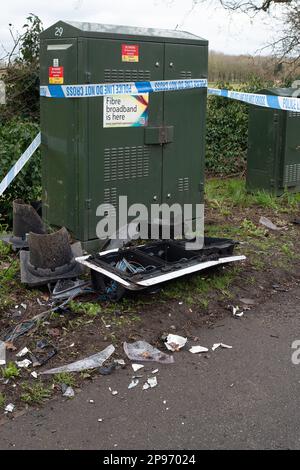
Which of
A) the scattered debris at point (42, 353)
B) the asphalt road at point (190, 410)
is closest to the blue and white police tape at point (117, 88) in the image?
the scattered debris at point (42, 353)

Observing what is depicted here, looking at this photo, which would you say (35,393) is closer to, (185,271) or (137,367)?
(137,367)

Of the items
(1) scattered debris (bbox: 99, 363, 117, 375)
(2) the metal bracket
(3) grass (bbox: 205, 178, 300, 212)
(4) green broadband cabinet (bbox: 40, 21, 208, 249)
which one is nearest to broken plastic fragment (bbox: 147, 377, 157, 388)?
(1) scattered debris (bbox: 99, 363, 117, 375)

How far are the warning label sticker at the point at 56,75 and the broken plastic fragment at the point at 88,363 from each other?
8.48ft

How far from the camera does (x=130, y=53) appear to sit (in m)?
5.43

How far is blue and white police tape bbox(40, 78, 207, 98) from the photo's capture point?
521 cm

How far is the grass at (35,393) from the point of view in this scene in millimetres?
3482

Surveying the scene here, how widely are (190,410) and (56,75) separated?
3.35 metres

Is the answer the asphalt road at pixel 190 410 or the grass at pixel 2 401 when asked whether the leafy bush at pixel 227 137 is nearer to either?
the asphalt road at pixel 190 410

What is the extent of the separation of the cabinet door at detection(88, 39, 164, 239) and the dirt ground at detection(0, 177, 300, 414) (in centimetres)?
108

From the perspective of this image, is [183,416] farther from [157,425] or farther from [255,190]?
[255,190]

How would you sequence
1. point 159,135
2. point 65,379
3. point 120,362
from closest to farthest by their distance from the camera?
point 65,379 → point 120,362 → point 159,135

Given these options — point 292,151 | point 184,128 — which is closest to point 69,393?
point 184,128

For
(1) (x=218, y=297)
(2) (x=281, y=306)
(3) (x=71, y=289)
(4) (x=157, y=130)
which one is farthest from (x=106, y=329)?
(4) (x=157, y=130)

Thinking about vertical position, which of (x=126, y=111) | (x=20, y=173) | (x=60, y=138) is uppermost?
(x=126, y=111)
